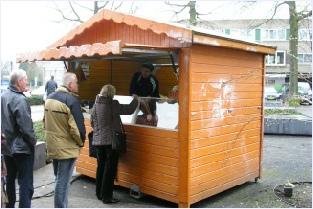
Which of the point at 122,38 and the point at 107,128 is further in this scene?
the point at 122,38

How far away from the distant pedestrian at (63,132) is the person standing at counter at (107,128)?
81cm

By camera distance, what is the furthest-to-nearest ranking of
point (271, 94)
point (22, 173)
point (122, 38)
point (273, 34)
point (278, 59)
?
point (278, 59) → point (273, 34) → point (271, 94) → point (122, 38) → point (22, 173)

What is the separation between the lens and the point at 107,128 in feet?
17.6

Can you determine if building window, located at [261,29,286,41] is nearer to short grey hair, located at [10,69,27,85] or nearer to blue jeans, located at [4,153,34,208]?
short grey hair, located at [10,69,27,85]

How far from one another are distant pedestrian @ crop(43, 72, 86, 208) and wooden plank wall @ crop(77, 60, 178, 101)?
9.74 feet

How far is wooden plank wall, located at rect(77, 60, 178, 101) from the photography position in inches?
295

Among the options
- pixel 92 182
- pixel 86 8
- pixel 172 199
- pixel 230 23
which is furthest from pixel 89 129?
pixel 230 23

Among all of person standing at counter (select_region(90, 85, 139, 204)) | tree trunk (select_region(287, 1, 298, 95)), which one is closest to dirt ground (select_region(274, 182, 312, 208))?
person standing at counter (select_region(90, 85, 139, 204))

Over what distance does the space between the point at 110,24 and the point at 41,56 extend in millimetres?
1273

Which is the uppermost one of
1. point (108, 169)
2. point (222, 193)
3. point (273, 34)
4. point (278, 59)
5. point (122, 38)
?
point (273, 34)

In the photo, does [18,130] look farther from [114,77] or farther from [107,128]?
[114,77]

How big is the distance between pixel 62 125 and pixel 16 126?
543mm

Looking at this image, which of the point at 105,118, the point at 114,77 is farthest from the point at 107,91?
the point at 114,77

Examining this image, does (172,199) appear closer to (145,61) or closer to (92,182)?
(92,182)
